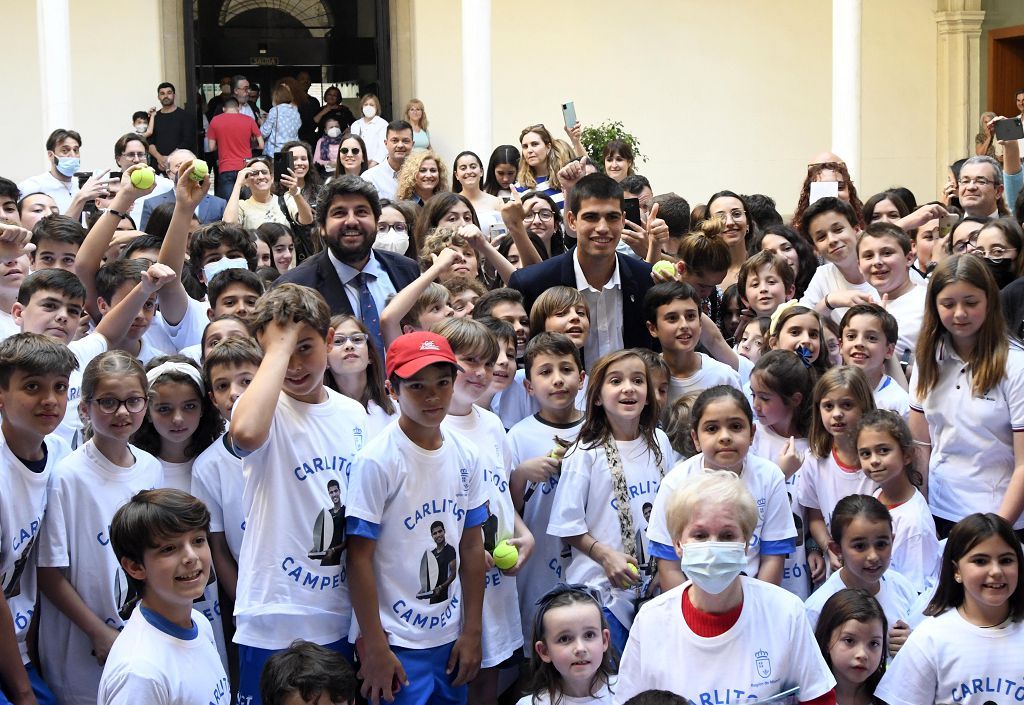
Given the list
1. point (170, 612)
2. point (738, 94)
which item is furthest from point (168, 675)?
point (738, 94)

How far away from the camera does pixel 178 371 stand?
4910 mm

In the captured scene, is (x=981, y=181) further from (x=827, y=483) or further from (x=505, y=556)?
(x=505, y=556)

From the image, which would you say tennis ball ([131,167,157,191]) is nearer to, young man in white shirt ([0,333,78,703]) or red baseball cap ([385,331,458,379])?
young man in white shirt ([0,333,78,703])

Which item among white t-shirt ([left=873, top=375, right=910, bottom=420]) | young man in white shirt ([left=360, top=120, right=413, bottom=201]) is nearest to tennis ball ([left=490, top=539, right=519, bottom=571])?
white t-shirt ([left=873, top=375, right=910, bottom=420])

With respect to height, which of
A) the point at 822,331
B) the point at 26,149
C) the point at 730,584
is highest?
the point at 26,149

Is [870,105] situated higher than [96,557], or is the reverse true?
[870,105]

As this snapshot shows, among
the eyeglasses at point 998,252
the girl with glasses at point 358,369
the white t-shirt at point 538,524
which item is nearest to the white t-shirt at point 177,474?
the girl with glasses at point 358,369

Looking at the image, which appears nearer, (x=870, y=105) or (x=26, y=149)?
(x=26, y=149)

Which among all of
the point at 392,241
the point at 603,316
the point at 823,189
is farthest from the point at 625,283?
the point at 823,189

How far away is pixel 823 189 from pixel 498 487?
170 inches

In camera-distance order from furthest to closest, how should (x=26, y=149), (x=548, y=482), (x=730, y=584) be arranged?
(x=26, y=149), (x=548, y=482), (x=730, y=584)

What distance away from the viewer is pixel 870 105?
19.5 meters

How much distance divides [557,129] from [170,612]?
14.9 meters

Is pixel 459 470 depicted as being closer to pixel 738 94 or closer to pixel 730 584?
pixel 730 584
